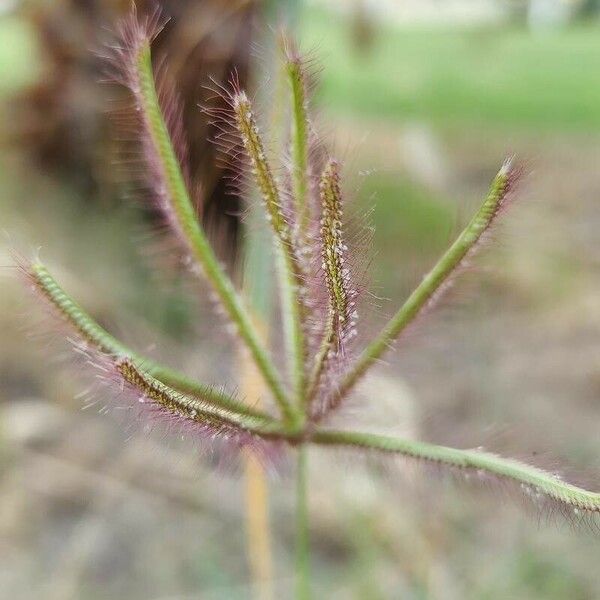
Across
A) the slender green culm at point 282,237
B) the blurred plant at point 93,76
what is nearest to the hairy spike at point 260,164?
the slender green culm at point 282,237

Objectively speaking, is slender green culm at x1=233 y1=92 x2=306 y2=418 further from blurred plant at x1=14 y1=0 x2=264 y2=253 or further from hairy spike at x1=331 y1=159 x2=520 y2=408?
blurred plant at x1=14 y1=0 x2=264 y2=253

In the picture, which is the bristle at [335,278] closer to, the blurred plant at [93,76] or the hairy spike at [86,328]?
the hairy spike at [86,328]

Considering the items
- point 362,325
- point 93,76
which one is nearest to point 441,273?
point 362,325

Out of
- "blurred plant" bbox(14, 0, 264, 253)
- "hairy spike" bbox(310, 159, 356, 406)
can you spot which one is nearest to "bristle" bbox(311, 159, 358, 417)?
"hairy spike" bbox(310, 159, 356, 406)

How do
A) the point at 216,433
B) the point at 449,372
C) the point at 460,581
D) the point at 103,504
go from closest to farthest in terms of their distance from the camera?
the point at 216,433 → the point at 460,581 → the point at 103,504 → the point at 449,372

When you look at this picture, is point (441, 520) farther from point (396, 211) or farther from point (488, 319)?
point (396, 211)

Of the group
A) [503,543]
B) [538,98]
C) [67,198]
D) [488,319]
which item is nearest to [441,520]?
[503,543]
